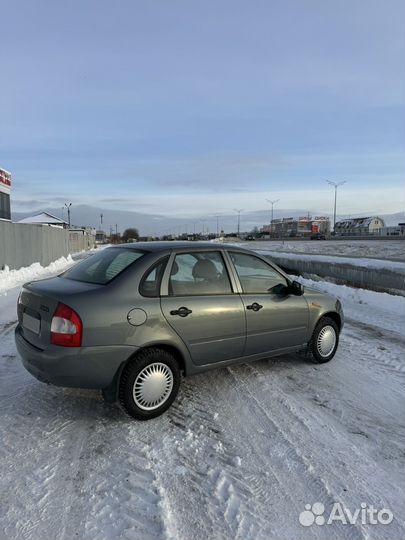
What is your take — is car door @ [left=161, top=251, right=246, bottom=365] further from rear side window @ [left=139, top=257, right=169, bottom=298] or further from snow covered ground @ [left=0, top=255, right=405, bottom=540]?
snow covered ground @ [left=0, top=255, right=405, bottom=540]

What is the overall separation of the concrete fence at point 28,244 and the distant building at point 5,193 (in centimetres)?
1112

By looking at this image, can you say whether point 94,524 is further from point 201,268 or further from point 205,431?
point 201,268

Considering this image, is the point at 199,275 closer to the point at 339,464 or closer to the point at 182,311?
the point at 182,311

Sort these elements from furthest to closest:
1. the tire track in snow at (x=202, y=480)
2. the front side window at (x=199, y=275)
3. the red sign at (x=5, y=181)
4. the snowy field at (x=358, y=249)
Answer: the red sign at (x=5, y=181), the snowy field at (x=358, y=249), the front side window at (x=199, y=275), the tire track in snow at (x=202, y=480)

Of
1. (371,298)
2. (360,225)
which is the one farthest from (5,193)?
(360,225)

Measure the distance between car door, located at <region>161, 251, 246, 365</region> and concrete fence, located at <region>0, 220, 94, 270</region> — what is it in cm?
1309

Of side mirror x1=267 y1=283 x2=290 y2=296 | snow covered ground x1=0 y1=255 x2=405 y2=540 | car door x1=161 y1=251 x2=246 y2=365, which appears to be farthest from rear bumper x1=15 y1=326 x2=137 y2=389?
side mirror x1=267 y1=283 x2=290 y2=296

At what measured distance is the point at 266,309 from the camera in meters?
4.72

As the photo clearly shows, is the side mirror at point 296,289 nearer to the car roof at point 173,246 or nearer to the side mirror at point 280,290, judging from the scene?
the side mirror at point 280,290

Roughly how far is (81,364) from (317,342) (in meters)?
3.14

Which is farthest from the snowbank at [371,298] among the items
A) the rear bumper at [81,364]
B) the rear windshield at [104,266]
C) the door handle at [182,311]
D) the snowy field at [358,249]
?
the snowy field at [358,249]

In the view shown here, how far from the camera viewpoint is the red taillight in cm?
352

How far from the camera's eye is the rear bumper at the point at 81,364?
3.53 meters

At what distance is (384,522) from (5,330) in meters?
6.41
